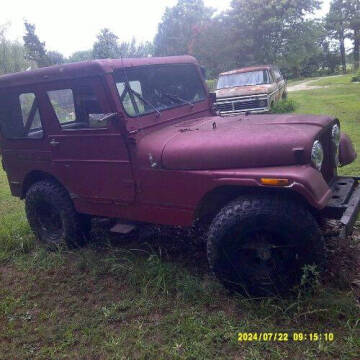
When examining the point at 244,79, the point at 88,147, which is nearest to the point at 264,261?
the point at 88,147

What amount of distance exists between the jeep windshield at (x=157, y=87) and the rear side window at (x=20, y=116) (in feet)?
3.62

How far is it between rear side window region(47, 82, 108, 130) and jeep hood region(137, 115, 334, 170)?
0.52 metres

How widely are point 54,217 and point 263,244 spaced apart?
2.50 meters

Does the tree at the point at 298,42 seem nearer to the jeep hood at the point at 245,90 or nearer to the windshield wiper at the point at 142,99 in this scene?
the jeep hood at the point at 245,90

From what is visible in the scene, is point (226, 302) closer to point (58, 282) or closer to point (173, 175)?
point (173, 175)

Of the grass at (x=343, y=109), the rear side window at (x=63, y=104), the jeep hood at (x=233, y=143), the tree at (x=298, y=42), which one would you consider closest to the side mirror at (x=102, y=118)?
the jeep hood at (x=233, y=143)

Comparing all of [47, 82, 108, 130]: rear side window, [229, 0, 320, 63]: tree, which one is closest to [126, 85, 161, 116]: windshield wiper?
[47, 82, 108, 130]: rear side window

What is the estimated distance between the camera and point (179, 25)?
30.7 meters

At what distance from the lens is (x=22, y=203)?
667cm

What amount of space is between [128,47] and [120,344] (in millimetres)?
9752

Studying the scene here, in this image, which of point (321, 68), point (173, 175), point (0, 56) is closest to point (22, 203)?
point (173, 175)

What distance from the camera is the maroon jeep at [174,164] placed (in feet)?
9.56

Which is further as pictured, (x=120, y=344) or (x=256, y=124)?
(x=256, y=124)

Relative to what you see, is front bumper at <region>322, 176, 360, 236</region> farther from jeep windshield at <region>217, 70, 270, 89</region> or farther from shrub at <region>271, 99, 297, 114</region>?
shrub at <region>271, 99, 297, 114</region>
